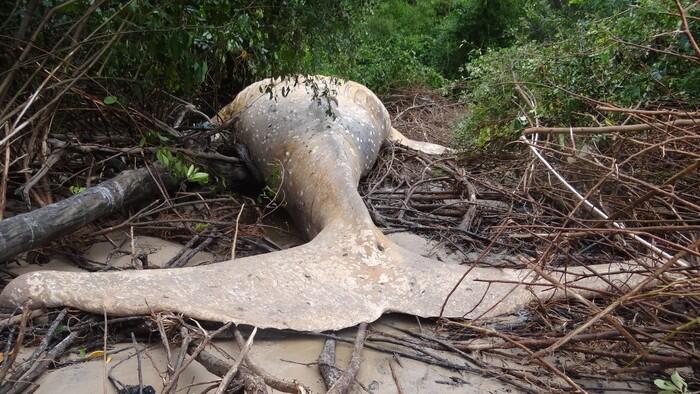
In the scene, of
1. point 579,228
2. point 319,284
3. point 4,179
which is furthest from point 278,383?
point 4,179

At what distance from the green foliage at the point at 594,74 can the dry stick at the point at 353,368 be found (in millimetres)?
1677

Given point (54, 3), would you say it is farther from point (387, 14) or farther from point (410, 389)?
point (387, 14)

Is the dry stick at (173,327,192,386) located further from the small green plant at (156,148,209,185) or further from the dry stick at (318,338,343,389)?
the small green plant at (156,148,209,185)

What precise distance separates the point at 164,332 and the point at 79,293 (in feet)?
1.38

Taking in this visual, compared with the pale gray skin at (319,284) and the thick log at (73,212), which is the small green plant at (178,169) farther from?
the pale gray skin at (319,284)

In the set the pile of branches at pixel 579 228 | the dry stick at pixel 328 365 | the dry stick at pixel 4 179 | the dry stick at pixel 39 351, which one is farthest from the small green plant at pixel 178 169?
the dry stick at pixel 328 365

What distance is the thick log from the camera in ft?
7.77

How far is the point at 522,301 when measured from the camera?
242cm

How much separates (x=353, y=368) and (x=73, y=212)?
64.0 inches

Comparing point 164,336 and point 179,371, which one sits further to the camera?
point 164,336

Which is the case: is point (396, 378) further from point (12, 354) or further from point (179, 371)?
point (12, 354)

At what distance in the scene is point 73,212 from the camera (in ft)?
8.82

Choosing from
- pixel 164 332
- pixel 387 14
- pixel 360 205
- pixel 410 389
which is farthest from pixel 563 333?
pixel 387 14

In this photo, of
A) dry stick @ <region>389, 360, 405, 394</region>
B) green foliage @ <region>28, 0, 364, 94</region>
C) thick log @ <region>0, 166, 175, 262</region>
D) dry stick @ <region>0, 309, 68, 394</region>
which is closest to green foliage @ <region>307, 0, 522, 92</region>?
green foliage @ <region>28, 0, 364, 94</region>
